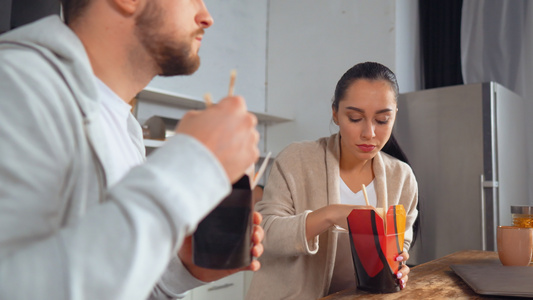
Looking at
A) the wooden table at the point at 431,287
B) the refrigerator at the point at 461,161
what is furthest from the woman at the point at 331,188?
the refrigerator at the point at 461,161

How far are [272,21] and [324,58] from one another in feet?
2.34

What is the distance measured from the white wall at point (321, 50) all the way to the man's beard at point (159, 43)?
253 centimetres

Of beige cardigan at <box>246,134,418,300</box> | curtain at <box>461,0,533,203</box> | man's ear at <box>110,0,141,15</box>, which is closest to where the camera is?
man's ear at <box>110,0,141,15</box>

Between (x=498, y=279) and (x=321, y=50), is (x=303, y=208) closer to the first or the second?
(x=498, y=279)

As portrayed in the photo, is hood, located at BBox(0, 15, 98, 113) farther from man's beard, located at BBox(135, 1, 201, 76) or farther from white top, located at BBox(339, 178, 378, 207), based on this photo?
white top, located at BBox(339, 178, 378, 207)

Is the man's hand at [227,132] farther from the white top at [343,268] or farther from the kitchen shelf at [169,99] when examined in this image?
the kitchen shelf at [169,99]

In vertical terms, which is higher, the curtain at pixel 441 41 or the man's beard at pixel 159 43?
the curtain at pixel 441 41

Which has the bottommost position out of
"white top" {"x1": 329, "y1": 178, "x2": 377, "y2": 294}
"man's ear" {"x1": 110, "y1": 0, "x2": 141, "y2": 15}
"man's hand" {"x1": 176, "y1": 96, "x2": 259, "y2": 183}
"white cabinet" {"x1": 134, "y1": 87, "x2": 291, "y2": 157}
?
"white top" {"x1": 329, "y1": 178, "x2": 377, "y2": 294}

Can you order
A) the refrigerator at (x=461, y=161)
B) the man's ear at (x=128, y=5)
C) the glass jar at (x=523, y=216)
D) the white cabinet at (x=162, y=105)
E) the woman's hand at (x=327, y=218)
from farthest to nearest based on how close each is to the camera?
the white cabinet at (x=162, y=105) → the refrigerator at (x=461, y=161) → the glass jar at (x=523, y=216) → the woman's hand at (x=327, y=218) → the man's ear at (x=128, y=5)

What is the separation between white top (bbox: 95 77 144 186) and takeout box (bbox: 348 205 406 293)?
49 cm

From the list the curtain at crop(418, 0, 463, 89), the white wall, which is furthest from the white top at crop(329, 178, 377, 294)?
the curtain at crop(418, 0, 463, 89)

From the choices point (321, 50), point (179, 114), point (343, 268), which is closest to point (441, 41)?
point (321, 50)

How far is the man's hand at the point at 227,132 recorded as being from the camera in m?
0.45

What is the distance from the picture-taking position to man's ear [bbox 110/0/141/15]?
2.01 feet
